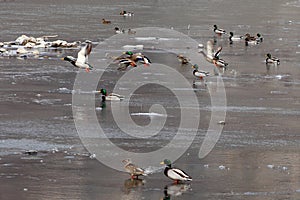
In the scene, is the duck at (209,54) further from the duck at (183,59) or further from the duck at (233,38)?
the duck at (233,38)

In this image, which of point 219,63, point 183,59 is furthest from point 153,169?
point 183,59

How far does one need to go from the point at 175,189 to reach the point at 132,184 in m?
0.63

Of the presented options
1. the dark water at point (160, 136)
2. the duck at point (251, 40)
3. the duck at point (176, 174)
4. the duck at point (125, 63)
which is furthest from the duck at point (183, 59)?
the duck at point (176, 174)

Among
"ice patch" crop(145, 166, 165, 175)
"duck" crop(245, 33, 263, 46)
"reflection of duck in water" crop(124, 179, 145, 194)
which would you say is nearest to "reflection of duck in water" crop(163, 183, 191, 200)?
"reflection of duck in water" crop(124, 179, 145, 194)

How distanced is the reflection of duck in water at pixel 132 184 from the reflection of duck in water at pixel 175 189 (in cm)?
39

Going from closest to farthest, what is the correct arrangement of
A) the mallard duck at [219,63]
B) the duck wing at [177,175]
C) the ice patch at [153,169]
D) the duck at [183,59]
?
1. the duck wing at [177,175]
2. the ice patch at [153,169]
3. the mallard duck at [219,63]
4. the duck at [183,59]

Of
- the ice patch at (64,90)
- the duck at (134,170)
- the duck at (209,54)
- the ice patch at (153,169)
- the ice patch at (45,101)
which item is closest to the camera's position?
the duck at (134,170)

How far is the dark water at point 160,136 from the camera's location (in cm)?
1184

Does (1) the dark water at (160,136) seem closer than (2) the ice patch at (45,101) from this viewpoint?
Yes

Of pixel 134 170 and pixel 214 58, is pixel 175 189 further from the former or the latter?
pixel 214 58

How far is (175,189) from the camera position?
1184cm

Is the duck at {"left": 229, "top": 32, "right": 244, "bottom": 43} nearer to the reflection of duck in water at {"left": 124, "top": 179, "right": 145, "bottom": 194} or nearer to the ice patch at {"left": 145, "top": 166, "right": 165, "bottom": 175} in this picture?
the ice patch at {"left": 145, "top": 166, "right": 165, "bottom": 175}

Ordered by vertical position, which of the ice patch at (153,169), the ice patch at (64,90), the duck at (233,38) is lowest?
the duck at (233,38)

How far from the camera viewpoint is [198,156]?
1381 cm
